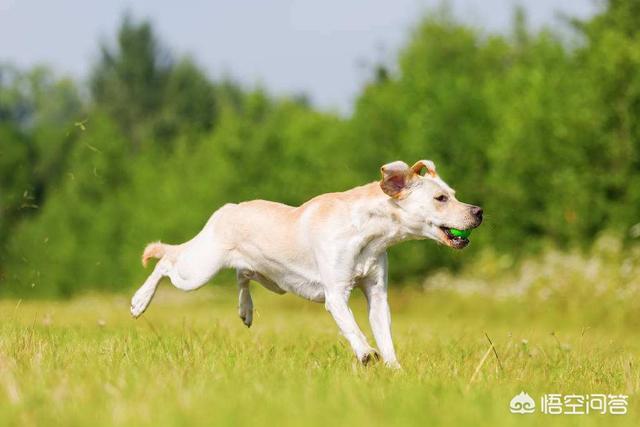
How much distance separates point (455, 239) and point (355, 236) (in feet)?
2.23

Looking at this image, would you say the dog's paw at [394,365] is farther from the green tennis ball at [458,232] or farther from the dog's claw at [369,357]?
the green tennis ball at [458,232]

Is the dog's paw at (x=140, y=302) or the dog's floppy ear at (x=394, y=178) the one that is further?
the dog's paw at (x=140, y=302)

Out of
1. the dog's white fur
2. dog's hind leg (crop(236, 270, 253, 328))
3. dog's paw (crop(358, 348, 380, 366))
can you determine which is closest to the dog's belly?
the dog's white fur

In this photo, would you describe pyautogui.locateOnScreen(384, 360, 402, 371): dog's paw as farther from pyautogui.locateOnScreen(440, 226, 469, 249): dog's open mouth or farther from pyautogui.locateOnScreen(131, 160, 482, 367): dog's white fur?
pyautogui.locateOnScreen(440, 226, 469, 249): dog's open mouth

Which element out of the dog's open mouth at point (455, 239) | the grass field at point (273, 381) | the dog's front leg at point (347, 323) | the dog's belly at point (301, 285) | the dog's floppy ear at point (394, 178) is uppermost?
the dog's floppy ear at point (394, 178)

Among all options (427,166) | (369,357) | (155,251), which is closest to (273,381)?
(369,357)

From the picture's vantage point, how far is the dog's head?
6.12 m

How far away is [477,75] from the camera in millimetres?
36344

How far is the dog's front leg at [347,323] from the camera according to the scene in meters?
5.76

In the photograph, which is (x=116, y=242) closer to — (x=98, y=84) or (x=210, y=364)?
(x=98, y=84)

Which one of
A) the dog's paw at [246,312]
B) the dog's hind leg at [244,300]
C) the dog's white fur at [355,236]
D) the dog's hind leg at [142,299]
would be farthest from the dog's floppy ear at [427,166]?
the dog's hind leg at [142,299]

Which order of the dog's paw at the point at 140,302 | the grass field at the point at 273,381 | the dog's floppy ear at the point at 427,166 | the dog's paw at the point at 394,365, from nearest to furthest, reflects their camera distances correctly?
the grass field at the point at 273,381
the dog's paw at the point at 394,365
the dog's floppy ear at the point at 427,166
the dog's paw at the point at 140,302

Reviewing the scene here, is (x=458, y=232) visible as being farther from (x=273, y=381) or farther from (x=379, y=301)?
(x=273, y=381)

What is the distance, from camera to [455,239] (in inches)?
243
